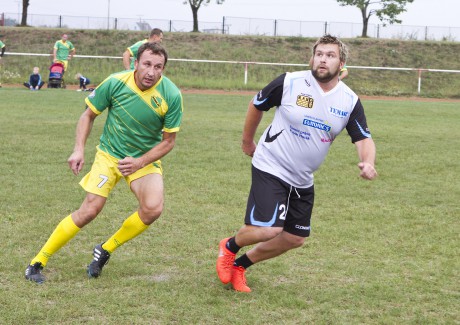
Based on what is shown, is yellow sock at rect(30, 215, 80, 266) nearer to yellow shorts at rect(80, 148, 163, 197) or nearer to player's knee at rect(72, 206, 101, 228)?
player's knee at rect(72, 206, 101, 228)

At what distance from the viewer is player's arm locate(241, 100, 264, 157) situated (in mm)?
5336

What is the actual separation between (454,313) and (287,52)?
36.9 meters

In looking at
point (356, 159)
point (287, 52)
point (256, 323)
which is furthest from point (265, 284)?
point (287, 52)

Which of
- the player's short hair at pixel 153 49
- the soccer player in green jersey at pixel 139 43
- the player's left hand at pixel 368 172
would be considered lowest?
the player's left hand at pixel 368 172

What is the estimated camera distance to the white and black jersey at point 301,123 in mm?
5098

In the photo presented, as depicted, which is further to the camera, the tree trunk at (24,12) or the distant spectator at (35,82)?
the tree trunk at (24,12)

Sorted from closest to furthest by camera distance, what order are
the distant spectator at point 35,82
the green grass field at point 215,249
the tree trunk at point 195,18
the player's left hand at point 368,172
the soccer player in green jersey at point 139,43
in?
the player's left hand at point 368,172 < the green grass field at point 215,249 < the soccer player in green jersey at point 139,43 < the distant spectator at point 35,82 < the tree trunk at point 195,18

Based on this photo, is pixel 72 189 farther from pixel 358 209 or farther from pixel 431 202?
pixel 431 202

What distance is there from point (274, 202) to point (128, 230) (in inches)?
49.0

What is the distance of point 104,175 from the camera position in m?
5.58

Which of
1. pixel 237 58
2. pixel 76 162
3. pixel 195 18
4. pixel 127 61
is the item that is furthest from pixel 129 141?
pixel 195 18

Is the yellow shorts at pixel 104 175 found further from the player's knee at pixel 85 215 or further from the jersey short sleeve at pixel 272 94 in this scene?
the jersey short sleeve at pixel 272 94

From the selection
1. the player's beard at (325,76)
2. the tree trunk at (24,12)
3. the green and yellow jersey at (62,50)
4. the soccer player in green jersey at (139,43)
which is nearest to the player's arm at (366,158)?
the player's beard at (325,76)

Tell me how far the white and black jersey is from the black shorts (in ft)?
0.19
